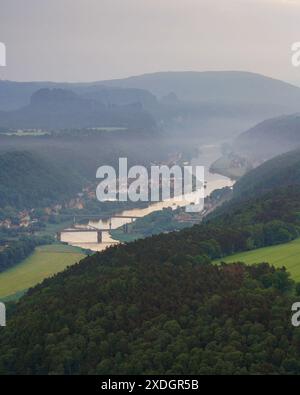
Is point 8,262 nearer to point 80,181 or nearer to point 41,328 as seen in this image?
point 41,328

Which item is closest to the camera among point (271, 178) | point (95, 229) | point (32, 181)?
point (95, 229)

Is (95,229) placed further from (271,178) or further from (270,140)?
(270,140)

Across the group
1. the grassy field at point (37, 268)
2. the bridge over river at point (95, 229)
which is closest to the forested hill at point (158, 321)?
the grassy field at point (37, 268)

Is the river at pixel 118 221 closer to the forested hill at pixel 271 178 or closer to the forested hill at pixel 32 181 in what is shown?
the forested hill at pixel 271 178

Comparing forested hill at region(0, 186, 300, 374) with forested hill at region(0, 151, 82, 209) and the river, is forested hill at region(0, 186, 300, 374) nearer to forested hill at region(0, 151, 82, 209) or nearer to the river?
the river

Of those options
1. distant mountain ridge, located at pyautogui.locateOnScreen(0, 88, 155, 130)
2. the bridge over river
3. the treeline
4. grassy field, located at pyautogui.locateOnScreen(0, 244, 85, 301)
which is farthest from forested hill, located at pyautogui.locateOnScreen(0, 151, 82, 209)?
distant mountain ridge, located at pyautogui.locateOnScreen(0, 88, 155, 130)

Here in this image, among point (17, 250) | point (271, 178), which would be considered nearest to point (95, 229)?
point (271, 178)

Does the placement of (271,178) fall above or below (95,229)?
above
